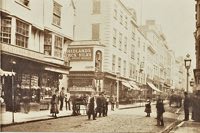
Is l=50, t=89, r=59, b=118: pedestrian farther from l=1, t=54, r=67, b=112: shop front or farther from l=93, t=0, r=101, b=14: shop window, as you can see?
l=93, t=0, r=101, b=14: shop window


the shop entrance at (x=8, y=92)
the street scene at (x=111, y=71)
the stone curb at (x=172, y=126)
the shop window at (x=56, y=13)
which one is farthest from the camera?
the shop window at (x=56, y=13)

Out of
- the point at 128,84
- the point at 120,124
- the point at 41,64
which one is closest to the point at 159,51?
the point at 128,84

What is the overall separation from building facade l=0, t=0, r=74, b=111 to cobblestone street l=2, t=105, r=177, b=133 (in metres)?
0.68

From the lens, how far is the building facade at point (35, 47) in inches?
392

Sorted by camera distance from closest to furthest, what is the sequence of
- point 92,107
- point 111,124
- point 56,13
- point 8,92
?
point 111,124, point 8,92, point 92,107, point 56,13

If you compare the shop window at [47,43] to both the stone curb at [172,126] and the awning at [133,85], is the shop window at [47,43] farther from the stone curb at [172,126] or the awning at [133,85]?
the stone curb at [172,126]

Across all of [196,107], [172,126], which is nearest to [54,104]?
[172,126]

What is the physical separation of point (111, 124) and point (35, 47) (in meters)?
2.53

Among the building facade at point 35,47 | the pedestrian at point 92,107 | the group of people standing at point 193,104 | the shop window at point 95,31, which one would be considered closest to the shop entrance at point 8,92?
the building facade at point 35,47

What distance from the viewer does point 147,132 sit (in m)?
8.95

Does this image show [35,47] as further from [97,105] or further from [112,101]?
[112,101]

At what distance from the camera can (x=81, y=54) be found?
9.88 m

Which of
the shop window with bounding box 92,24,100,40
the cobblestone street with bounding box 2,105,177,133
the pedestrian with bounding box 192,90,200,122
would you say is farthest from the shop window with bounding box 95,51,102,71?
the pedestrian with bounding box 192,90,200,122

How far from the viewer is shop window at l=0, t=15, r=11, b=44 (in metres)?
10.0
